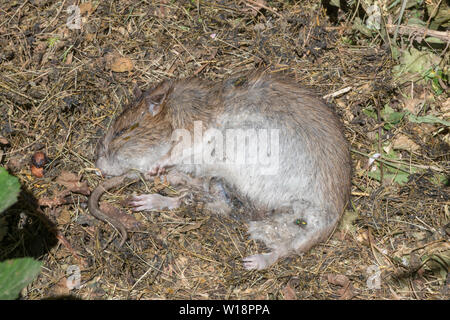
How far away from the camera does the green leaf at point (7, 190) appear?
2.92 metres

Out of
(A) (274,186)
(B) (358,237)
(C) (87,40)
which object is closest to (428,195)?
(B) (358,237)

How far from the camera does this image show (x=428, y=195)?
14.4 ft

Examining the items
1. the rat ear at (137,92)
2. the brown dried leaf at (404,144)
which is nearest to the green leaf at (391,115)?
the brown dried leaf at (404,144)

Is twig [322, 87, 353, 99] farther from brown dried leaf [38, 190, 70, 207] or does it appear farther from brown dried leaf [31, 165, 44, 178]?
brown dried leaf [31, 165, 44, 178]

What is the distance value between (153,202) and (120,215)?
0.35 m

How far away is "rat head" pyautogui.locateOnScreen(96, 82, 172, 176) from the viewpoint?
4.36m

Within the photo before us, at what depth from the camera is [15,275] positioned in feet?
9.30

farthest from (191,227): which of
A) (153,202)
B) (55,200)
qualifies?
(55,200)

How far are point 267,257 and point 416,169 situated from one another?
191 cm

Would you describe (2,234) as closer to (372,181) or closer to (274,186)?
(274,186)

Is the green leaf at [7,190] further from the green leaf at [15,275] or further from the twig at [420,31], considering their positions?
the twig at [420,31]

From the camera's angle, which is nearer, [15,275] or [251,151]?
[15,275]

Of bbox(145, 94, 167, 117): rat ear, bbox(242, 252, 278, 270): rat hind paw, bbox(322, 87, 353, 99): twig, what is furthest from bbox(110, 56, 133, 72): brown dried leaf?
bbox(242, 252, 278, 270): rat hind paw

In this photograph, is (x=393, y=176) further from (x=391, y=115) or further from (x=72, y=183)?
(x=72, y=183)
